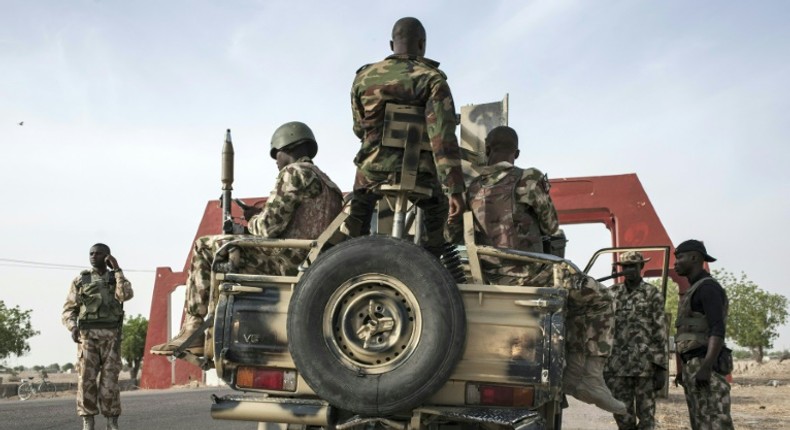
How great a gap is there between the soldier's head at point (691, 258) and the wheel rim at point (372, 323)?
11.5 feet

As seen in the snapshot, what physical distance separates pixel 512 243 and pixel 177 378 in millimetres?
26459

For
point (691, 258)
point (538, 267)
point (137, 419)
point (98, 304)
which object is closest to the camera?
point (538, 267)

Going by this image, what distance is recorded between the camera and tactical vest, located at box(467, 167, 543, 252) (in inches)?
192

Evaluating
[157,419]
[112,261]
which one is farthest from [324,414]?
[157,419]

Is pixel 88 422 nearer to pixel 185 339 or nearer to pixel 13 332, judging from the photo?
pixel 185 339

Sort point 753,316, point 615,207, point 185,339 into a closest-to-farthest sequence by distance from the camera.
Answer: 1. point 185,339
2. point 615,207
3. point 753,316

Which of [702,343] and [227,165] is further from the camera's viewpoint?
[702,343]

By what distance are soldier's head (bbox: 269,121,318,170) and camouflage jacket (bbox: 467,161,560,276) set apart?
1181 mm

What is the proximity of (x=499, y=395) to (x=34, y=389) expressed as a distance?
26111mm

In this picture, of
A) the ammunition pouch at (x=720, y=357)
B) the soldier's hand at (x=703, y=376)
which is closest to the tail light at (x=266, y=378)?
the soldier's hand at (x=703, y=376)

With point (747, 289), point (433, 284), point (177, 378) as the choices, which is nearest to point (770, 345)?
point (747, 289)

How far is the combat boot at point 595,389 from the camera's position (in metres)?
4.45

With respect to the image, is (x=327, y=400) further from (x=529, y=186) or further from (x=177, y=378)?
(x=177, y=378)

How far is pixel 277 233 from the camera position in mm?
4719
